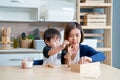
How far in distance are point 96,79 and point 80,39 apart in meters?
0.64

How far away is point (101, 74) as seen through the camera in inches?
57.6

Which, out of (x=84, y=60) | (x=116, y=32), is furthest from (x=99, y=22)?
(x=84, y=60)

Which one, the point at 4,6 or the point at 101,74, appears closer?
the point at 101,74

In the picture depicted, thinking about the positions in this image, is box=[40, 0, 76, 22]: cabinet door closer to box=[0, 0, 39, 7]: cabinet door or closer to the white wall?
box=[0, 0, 39, 7]: cabinet door

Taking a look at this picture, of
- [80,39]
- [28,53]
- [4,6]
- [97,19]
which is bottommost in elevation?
[28,53]

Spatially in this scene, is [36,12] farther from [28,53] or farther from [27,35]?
[28,53]

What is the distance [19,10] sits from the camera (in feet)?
11.1

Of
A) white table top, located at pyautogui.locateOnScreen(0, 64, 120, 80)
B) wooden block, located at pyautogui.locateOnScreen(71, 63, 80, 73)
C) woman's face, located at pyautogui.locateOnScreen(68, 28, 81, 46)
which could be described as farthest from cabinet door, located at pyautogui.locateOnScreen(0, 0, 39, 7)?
wooden block, located at pyautogui.locateOnScreen(71, 63, 80, 73)

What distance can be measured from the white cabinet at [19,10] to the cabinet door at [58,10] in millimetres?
126

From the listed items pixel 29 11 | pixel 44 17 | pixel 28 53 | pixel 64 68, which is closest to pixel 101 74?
pixel 64 68

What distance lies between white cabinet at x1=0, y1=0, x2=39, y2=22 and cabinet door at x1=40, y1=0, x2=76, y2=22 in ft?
0.41

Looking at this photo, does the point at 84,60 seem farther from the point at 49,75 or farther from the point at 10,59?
the point at 10,59

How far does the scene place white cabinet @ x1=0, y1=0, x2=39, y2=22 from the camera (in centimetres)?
308

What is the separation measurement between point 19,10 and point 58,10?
640 millimetres
